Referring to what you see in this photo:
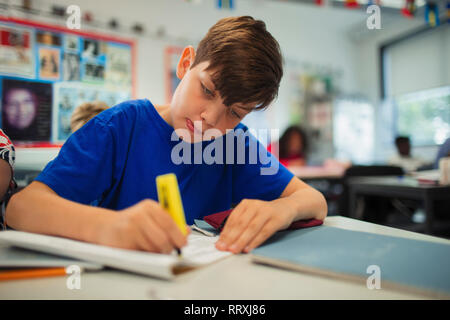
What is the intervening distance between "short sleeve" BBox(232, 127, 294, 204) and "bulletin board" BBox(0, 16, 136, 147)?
0.83m

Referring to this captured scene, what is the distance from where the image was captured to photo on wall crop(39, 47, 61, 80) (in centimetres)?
138

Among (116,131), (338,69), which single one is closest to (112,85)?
(116,131)

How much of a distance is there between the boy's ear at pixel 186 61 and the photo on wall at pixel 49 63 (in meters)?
0.78

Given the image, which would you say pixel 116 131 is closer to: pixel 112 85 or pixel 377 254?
pixel 377 254

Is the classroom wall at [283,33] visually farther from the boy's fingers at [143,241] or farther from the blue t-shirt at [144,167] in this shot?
the boy's fingers at [143,241]

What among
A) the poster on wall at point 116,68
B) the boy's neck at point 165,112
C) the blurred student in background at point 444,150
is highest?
the poster on wall at point 116,68

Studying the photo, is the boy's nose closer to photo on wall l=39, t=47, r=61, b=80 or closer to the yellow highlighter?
the yellow highlighter

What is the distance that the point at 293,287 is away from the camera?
306 mm

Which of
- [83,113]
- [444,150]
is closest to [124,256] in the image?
[83,113]

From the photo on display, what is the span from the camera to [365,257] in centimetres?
37

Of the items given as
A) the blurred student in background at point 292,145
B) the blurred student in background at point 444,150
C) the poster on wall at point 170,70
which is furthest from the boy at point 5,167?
the blurred student in background at point 292,145

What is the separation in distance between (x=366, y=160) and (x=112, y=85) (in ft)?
12.7

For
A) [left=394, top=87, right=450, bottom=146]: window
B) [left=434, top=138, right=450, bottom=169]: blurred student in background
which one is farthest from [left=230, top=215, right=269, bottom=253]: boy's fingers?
[left=394, top=87, right=450, bottom=146]: window

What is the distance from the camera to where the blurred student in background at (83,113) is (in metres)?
1.21
